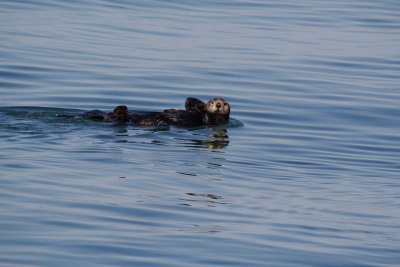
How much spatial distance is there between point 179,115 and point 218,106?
706mm

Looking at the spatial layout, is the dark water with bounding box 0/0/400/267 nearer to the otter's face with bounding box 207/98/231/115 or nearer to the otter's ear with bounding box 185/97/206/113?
the otter's face with bounding box 207/98/231/115

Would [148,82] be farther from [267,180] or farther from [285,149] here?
[267,180]

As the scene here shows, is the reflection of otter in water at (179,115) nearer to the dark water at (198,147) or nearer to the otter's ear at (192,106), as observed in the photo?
the otter's ear at (192,106)

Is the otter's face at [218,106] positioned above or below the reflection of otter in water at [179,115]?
above

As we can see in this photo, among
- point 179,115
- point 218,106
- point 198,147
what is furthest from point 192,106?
point 198,147

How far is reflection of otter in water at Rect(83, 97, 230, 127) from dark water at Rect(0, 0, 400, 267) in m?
0.18

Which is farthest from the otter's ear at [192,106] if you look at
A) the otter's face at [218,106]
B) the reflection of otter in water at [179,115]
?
the otter's face at [218,106]

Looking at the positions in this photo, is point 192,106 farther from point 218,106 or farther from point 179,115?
point 179,115

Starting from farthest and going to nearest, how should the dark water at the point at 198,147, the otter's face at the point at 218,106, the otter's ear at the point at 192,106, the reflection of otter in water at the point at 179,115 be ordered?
the otter's ear at the point at 192,106 → the otter's face at the point at 218,106 → the reflection of otter in water at the point at 179,115 → the dark water at the point at 198,147

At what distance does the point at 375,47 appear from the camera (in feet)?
79.5

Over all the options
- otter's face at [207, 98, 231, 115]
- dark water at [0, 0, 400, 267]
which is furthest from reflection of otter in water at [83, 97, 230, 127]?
dark water at [0, 0, 400, 267]

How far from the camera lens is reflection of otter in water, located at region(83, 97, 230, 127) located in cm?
1400

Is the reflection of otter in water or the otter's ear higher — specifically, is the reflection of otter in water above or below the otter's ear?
below

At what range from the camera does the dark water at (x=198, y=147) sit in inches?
334
